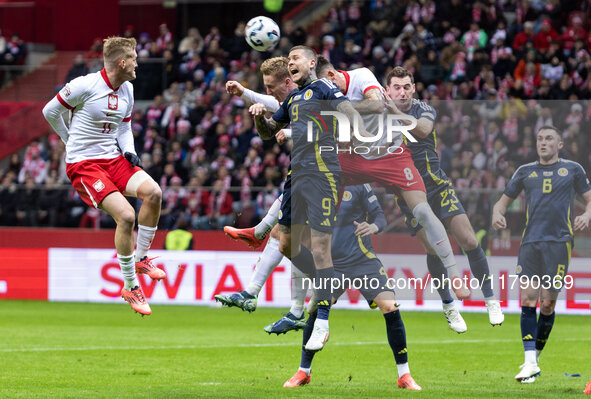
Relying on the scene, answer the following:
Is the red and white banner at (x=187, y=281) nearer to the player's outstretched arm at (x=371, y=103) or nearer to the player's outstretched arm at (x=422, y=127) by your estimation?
the player's outstretched arm at (x=422, y=127)

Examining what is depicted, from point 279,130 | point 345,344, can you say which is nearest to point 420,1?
point 345,344

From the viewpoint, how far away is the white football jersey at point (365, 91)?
973cm

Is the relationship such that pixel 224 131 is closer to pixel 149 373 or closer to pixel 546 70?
pixel 546 70

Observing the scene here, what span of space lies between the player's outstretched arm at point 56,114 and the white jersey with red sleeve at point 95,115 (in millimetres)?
12

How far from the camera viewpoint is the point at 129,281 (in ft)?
31.4

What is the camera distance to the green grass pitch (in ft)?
34.0

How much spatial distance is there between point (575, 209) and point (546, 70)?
999cm

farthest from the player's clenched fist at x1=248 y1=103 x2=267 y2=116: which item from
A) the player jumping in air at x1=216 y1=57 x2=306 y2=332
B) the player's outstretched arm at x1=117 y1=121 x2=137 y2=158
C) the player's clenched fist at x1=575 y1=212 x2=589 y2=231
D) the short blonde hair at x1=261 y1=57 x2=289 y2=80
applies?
the player's clenched fist at x1=575 y1=212 x2=589 y2=231

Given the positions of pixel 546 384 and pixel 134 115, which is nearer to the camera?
pixel 546 384

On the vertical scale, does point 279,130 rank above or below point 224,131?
above

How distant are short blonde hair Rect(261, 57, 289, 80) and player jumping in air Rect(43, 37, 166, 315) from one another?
52.2 inches

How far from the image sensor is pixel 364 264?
10.2 meters

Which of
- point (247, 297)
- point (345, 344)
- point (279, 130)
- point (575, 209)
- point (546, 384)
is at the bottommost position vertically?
point (345, 344)

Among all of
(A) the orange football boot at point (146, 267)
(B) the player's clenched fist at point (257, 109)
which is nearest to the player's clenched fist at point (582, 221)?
(B) the player's clenched fist at point (257, 109)
